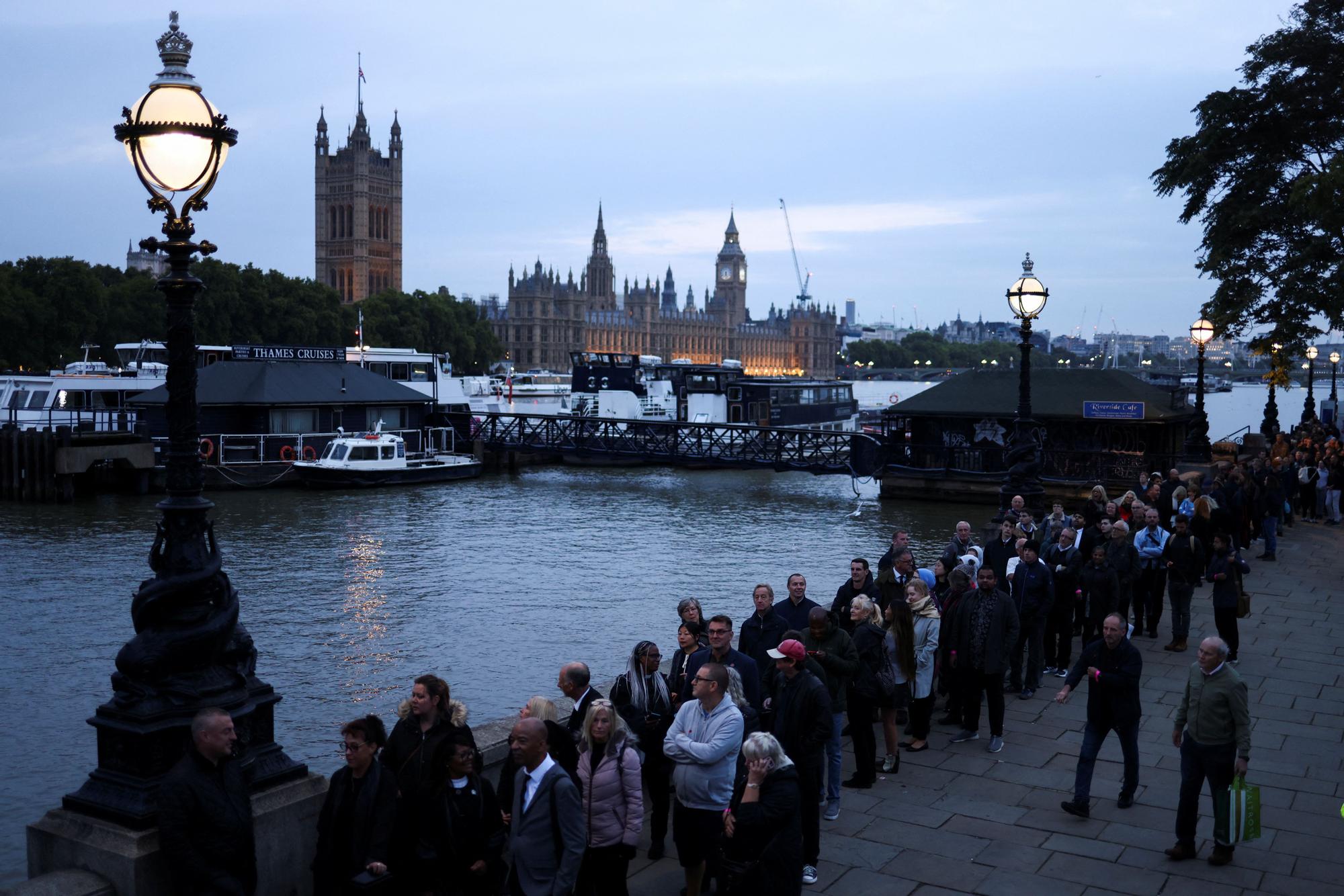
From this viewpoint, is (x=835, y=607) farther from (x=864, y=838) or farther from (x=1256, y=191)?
(x=1256, y=191)

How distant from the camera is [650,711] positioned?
24.2ft

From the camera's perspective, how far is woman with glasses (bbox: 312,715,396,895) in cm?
577

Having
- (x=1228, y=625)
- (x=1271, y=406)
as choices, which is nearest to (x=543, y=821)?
(x=1228, y=625)

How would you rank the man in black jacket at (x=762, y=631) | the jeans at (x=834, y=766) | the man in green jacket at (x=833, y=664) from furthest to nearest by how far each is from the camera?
1. the man in black jacket at (x=762, y=631)
2. the man in green jacket at (x=833, y=664)
3. the jeans at (x=834, y=766)

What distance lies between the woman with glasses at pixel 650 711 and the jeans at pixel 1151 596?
28.2ft

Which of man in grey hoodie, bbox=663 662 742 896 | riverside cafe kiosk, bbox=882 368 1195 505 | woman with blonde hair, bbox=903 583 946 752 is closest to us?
man in grey hoodie, bbox=663 662 742 896

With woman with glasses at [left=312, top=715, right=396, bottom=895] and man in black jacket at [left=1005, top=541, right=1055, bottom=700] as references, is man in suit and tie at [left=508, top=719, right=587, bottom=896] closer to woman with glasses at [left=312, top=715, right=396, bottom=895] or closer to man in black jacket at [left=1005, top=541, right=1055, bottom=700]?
woman with glasses at [left=312, top=715, right=396, bottom=895]

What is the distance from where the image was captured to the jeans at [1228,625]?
12.6 meters

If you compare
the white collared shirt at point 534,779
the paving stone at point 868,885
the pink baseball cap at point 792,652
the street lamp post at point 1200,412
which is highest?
the street lamp post at point 1200,412

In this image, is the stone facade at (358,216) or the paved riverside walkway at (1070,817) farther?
the stone facade at (358,216)

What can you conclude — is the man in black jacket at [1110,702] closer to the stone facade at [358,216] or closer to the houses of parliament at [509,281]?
the houses of parliament at [509,281]

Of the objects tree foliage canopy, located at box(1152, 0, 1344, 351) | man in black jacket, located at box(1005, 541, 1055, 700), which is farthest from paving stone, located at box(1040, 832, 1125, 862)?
tree foliage canopy, located at box(1152, 0, 1344, 351)

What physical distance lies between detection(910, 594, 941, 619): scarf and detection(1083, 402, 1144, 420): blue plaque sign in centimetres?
2578

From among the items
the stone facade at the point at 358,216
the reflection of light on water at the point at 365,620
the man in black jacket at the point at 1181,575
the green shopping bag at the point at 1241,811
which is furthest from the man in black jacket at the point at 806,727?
the stone facade at the point at 358,216
